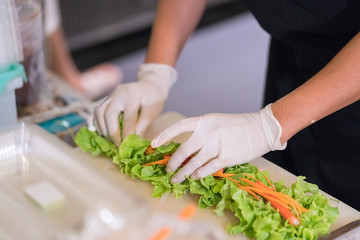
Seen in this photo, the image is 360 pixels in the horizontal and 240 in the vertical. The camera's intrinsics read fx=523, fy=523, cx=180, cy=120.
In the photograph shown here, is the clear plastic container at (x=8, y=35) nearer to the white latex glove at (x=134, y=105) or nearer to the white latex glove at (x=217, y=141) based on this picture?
the white latex glove at (x=134, y=105)

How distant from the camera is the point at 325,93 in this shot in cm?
131

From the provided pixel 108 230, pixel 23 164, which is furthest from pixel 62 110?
pixel 108 230

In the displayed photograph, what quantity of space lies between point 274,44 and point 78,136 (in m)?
0.85

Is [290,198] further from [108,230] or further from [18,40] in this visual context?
[18,40]

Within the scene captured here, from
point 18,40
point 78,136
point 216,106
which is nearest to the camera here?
point 18,40

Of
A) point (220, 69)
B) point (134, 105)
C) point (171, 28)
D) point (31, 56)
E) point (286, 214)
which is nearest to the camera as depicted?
point (286, 214)

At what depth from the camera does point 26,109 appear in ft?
5.81

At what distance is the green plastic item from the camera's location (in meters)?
1.37

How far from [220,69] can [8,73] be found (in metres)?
2.78

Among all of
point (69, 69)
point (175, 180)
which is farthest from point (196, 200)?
point (69, 69)

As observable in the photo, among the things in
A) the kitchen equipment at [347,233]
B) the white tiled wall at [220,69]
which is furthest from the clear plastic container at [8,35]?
the white tiled wall at [220,69]

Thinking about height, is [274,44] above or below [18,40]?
below

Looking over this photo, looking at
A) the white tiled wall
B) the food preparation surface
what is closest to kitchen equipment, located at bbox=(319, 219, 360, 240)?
the food preparation surface

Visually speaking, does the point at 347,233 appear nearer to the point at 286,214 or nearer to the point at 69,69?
the point at 286,214
